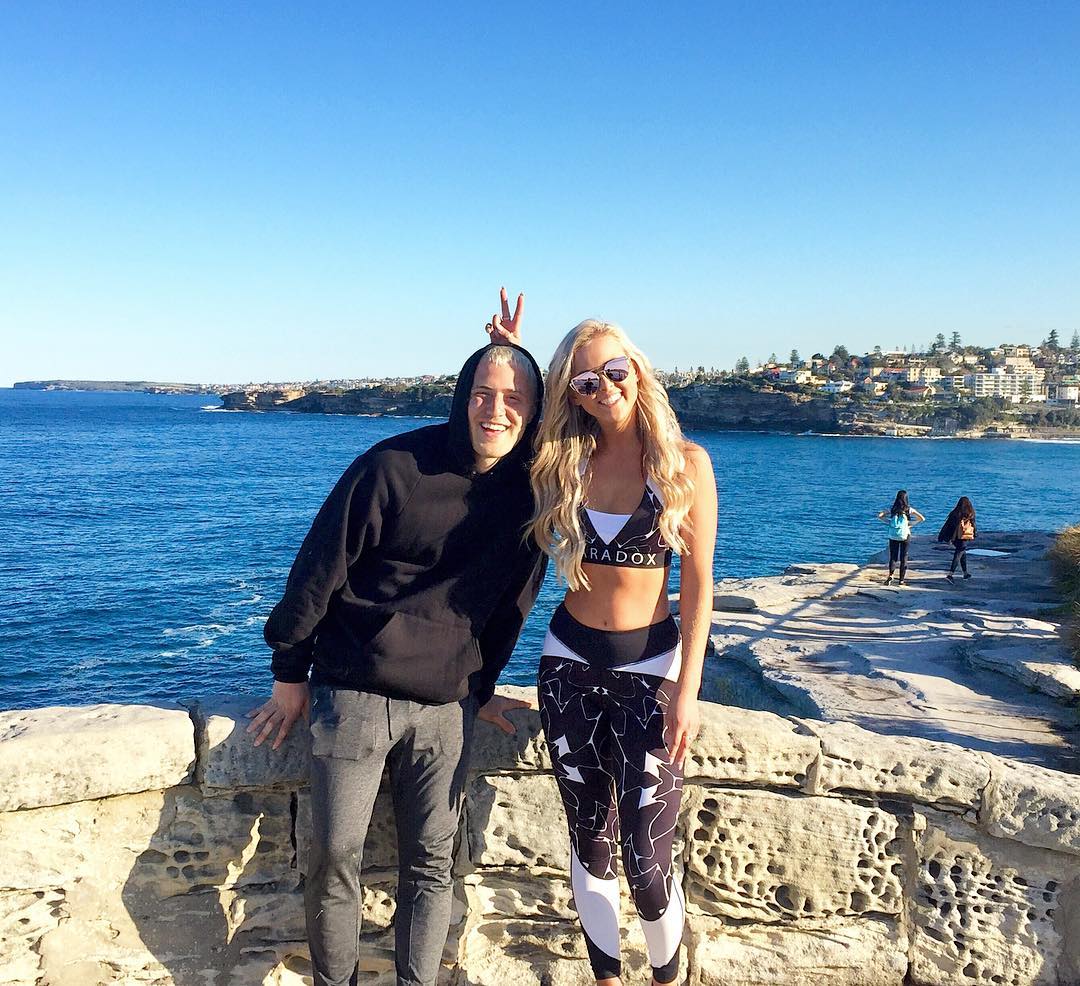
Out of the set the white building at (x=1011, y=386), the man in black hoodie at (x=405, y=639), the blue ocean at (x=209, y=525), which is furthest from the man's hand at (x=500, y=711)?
the white building at (x=1011, y=386)

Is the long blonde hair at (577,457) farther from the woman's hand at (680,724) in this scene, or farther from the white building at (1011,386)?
the white building at (1011,386)

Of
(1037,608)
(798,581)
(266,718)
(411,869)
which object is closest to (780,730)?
(411,869)

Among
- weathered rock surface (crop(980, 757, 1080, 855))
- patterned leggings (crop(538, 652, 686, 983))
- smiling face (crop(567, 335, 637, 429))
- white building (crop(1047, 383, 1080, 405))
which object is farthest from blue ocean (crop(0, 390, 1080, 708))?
white building (crop(1047, 383, 1080, 405))

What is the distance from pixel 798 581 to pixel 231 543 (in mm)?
24259

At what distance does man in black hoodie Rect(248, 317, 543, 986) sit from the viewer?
251 centimetres

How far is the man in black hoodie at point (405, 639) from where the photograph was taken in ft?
8.22

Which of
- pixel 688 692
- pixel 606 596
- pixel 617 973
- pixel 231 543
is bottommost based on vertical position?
pixel 231 543

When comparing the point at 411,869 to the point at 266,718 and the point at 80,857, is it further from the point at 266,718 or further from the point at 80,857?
the point at 80,857

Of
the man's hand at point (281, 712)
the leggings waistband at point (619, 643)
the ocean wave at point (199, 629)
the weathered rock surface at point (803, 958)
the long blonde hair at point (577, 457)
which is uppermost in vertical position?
the long blonde hair at point (577, 457)

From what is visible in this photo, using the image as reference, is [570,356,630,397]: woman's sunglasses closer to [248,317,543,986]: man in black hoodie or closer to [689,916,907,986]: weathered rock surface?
[248,317,543,986]: man in black hoodie

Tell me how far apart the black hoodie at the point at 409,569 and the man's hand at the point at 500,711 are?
186mm

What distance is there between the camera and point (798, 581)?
64.3 ft

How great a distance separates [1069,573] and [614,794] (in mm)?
16937

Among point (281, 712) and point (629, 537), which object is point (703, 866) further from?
point (281, 712)
